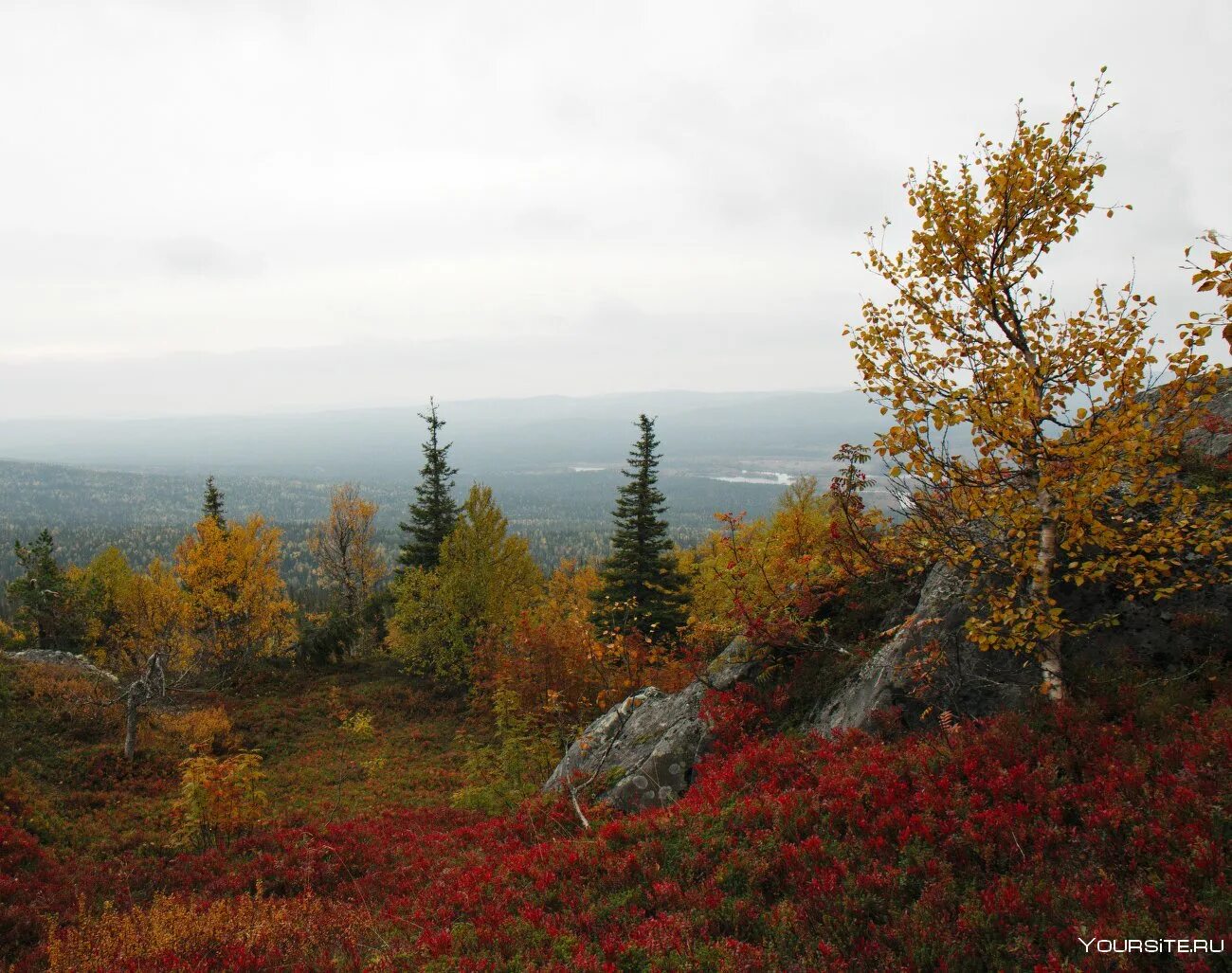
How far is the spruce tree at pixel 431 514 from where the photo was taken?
34.7m

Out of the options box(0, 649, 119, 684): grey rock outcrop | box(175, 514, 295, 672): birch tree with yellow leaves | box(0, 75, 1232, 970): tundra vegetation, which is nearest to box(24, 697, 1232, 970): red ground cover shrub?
box(0, 75, 1232, 970): tundra vegetation

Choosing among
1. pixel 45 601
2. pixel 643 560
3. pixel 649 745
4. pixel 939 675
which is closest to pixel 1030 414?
pixel 939 675

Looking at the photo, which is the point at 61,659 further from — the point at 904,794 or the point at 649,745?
the point at 904,794

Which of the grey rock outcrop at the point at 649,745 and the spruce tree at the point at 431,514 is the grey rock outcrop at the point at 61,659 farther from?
the grey rock outcrop at the point at 649,745

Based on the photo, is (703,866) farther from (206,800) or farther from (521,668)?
(521,668)

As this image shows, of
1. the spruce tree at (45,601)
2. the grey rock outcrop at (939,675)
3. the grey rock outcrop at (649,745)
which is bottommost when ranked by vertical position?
the spruce tree at (45,601)

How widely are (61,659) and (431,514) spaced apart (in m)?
18.0

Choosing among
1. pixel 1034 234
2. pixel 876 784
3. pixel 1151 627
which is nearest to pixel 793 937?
pixel 876 784

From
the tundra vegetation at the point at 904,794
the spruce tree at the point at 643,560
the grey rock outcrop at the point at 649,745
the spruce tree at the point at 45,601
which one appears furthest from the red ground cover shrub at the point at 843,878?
the spruce tree at the point at 45,601

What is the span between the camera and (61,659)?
85.1 feet

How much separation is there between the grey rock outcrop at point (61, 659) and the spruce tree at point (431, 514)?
46.6 feet

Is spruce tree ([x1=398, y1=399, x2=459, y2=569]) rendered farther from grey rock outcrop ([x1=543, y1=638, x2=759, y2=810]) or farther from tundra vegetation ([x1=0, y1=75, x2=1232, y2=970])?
grey rock outcrop ([x1=543, y1=638, x2=759, y2=810])

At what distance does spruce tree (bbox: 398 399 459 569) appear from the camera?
114ft

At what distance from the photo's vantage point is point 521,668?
21188 mm
